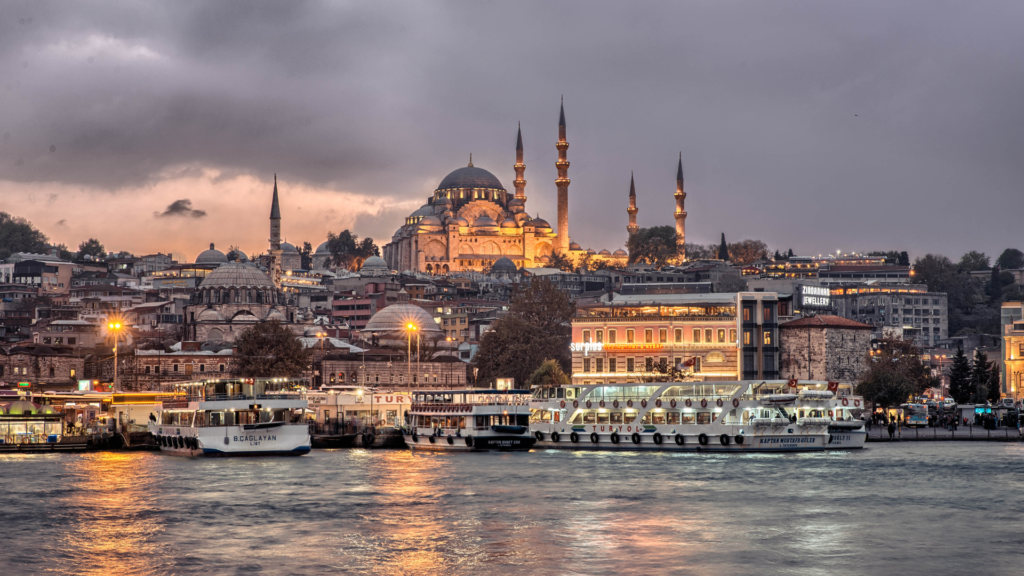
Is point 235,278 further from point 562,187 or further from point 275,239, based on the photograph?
point 562,187

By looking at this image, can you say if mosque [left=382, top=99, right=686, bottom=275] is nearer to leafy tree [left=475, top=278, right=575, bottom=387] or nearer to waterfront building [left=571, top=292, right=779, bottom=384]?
leafy tree [left=475, top=278, right=575, bottom=387]

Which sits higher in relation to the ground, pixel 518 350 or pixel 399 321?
pixel 399 321

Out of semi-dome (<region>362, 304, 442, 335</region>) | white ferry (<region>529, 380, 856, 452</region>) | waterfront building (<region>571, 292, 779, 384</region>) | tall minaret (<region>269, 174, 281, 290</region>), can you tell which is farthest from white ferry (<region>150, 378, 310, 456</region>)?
tall minaret (<region>269, 174, 281, 290</region>)

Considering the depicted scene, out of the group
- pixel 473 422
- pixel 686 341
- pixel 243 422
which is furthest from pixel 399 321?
pixel 243 422

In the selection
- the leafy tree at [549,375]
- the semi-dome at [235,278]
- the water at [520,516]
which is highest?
the semi-dome at [235,278]

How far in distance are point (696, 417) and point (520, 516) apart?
69.2ft

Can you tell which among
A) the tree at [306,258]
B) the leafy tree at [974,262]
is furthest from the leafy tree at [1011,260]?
the tree at [306,258]

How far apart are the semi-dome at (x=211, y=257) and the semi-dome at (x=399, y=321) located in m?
49.3

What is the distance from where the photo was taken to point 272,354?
264ft

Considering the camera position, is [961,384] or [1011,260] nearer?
[961,384]

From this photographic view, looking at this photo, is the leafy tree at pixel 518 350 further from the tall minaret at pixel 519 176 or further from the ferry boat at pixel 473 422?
the tall minaret at pixel 519 176

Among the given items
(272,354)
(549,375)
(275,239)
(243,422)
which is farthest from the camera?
(275,239)

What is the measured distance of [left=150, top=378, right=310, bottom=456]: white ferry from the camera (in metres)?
50.9

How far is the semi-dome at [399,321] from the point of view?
106 metres
